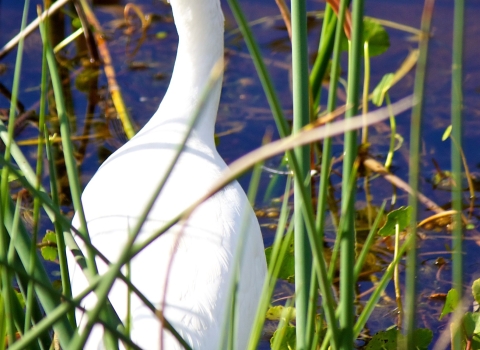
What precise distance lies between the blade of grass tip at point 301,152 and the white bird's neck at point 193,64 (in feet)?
2.54

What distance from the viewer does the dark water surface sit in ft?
7.91

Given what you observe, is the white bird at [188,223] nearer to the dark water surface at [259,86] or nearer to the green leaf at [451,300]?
the green leaf at [451,300]

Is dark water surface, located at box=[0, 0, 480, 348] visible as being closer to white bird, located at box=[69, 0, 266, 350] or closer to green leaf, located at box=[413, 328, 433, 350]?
green leaf, located at box=[413, 328, 433, 350]

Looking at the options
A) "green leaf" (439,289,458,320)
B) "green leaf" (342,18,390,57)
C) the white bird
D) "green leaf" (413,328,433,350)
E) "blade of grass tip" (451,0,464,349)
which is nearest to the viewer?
"blade of grass tip" (451,0,464,349)

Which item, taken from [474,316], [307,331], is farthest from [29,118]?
[307,331]

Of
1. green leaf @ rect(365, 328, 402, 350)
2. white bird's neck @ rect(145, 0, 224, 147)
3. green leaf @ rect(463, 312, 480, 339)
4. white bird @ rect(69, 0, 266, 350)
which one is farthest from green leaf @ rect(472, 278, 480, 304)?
white bird's neck @ rect(145, 0, 224, 147)

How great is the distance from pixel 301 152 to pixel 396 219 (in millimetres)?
891

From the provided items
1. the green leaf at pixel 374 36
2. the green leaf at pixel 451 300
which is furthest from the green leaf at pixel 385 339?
the green leaf at pixel 374 36

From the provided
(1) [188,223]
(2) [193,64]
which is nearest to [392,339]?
(1) [188,223]

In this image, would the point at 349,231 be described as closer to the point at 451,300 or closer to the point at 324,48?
the point at 451,300

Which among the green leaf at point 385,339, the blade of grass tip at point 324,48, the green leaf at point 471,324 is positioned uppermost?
the blade of grass tip at point 324,48

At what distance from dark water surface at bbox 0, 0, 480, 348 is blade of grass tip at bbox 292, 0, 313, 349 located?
1166 millimetres

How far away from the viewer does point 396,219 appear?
1683 millimetres

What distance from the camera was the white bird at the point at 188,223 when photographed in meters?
1.17
